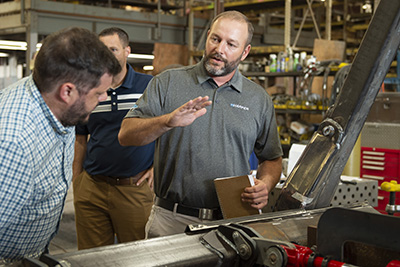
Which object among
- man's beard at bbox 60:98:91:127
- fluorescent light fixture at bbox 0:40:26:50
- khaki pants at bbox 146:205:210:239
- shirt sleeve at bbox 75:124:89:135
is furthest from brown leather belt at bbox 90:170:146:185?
fluorescent light fixture at bbox 0:40:26:50

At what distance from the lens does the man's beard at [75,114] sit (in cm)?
134

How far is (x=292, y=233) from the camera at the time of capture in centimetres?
133

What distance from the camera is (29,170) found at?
1257 millimetres

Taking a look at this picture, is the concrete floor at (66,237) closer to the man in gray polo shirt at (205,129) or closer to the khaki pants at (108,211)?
the khaki pants at (108,211)

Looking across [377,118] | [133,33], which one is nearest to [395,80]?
[377,118]

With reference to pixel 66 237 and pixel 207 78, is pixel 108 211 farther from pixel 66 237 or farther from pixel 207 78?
pixel 66 237

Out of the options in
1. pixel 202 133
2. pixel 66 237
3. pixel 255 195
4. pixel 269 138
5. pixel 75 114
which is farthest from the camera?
pixel 66 237

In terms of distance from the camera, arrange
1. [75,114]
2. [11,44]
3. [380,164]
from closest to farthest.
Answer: [75,114] → [380,164] → [11,44]

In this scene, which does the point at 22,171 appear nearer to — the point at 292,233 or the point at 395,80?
the point at 292,233

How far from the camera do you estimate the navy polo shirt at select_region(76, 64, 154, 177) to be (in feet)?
9.43

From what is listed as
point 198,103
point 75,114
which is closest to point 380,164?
point 198,103

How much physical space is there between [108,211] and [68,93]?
1703 mm

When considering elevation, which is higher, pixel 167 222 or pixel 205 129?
pixel 205 129

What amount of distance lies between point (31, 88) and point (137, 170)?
165cm
